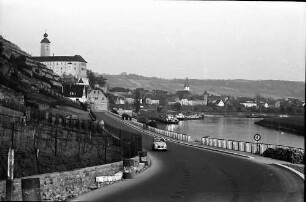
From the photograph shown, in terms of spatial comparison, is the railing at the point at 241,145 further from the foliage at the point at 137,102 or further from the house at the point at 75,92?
the house at the point at 75,92

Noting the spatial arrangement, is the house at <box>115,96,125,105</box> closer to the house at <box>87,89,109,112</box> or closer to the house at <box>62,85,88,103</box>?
the house at <box>87,89,109,112</box>

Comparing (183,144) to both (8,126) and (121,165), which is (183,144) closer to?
(121,165)

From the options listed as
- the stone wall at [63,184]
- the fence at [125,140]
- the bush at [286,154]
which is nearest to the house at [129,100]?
the fence at [125,140]

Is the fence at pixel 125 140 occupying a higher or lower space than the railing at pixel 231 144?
higher

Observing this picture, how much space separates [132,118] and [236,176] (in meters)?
5.71

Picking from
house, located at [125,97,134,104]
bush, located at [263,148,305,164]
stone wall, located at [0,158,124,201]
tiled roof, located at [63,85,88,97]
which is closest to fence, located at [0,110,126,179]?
stone wall, located at [0,158,124,201]

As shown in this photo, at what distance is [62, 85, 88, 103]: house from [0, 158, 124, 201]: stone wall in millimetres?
2120

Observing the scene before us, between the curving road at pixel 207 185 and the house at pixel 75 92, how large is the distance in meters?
1.43

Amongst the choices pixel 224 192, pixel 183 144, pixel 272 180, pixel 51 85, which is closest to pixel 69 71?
pixel 51 85

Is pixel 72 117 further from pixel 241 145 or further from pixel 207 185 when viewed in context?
pixel 241 145

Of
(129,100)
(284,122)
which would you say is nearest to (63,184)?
(129,100)

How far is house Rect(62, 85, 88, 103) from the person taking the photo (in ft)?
37.8

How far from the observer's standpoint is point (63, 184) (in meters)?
8.72

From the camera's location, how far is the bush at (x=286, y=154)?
53.3ft
